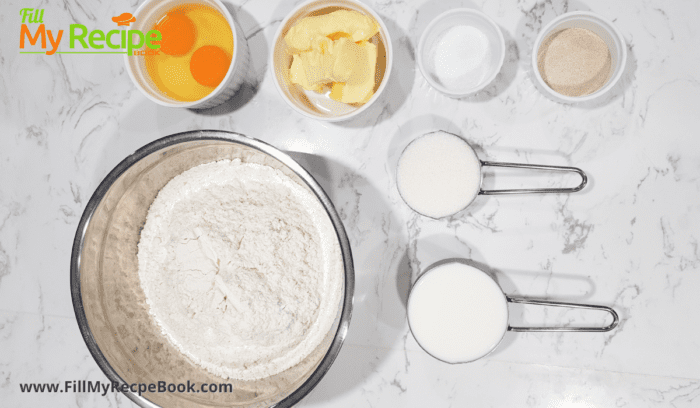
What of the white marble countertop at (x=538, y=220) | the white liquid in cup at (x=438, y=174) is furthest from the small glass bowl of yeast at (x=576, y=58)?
the white liquid in cup at (x=438, y=174)

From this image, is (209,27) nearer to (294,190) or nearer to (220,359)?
(294,190)

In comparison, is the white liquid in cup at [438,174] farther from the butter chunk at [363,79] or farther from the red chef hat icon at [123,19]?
the red chef hat icon at [123,19]

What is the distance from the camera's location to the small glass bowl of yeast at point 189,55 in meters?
0.72

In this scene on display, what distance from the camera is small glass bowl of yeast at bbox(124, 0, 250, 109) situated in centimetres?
72

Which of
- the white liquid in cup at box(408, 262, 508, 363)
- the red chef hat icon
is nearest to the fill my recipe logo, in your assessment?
the red chef hat icon

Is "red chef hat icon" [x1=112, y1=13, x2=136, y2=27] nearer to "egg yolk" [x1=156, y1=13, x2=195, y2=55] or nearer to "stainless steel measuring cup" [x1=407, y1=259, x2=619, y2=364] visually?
"egg yolk" [x1=156, y1=13, x2=195, y2=55]

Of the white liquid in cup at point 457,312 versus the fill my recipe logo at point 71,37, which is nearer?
the white liquid in cup at point 457,312

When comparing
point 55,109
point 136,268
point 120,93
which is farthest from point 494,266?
point 55,109

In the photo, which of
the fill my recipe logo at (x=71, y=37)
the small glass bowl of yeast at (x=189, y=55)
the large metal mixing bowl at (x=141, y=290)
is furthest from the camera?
the fill my recipe logo at (x=71, y=37)

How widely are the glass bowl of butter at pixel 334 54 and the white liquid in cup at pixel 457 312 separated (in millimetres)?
317

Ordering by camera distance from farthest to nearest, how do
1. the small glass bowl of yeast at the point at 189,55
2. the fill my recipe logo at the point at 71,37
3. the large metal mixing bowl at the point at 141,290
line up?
→ 1. the fill my recipe logo at the point at 71,37
2. the small glass bowl of yeast at the point at 189,55
3. the large metal mixing bowl at the point at 141,290

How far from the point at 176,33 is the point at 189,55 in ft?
0.13

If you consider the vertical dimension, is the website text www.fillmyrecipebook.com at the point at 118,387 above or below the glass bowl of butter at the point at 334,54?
below

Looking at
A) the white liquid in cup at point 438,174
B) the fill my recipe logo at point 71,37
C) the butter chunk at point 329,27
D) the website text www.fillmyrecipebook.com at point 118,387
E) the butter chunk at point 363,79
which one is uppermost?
the fill my recipe logo at point 71,37
